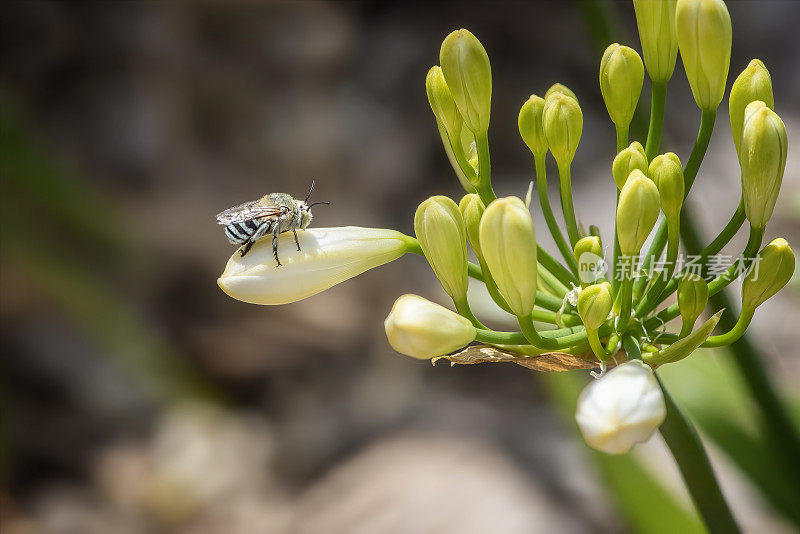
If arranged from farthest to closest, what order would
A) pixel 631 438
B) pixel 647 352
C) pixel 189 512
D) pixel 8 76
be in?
pixel 8 76 → pixel 189 512 → pixel 647 352 → pixel 631 438

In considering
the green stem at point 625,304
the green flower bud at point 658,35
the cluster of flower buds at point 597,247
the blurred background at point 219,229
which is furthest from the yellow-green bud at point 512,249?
the blurred background at point 219,229

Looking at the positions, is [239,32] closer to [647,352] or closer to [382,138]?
[382,138]

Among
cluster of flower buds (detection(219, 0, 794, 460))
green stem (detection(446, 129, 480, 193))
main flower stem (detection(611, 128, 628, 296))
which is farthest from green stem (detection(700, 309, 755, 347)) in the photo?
green stem (detection(446, 129, 480, 193))

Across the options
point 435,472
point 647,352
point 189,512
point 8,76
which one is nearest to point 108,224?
point 8,76

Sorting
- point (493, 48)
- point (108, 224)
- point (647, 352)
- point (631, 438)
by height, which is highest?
point (493, 48)

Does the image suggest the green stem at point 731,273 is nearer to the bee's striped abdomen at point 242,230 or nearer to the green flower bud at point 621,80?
the green flower bud at point 621,80

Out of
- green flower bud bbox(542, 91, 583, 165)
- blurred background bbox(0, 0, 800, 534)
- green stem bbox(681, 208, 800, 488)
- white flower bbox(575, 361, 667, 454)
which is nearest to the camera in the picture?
white flower bbox(575, 361, 667, 454)

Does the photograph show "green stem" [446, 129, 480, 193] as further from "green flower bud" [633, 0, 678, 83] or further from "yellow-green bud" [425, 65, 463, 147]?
"green flower bud" [633, 0, 678, 83]
